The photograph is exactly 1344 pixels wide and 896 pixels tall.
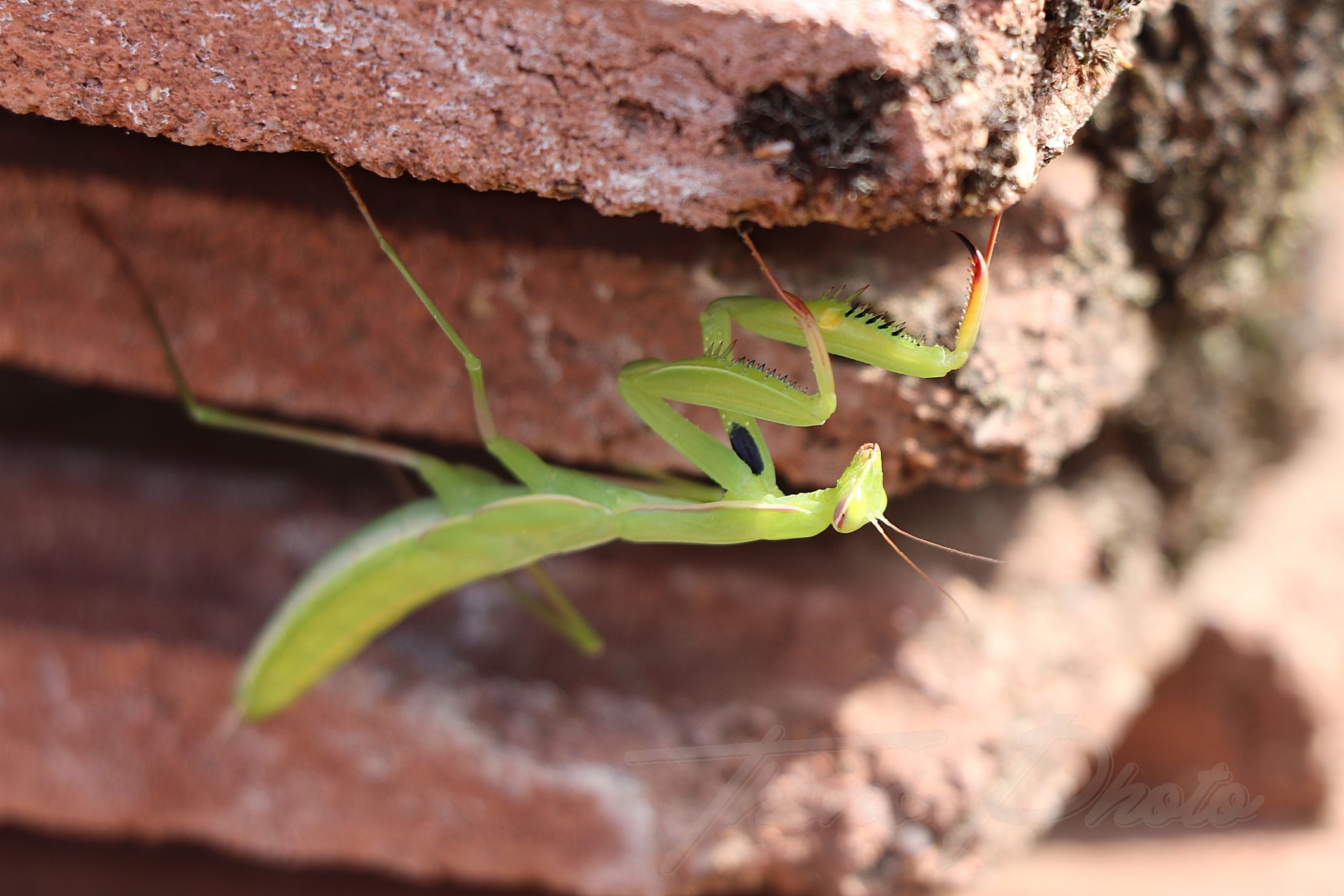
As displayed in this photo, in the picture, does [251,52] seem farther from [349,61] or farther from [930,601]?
[930,601]

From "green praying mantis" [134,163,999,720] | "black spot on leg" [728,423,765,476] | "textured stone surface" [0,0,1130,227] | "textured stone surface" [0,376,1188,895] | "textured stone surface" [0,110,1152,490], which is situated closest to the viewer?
"textured stone surface" [0,0,1130,227]

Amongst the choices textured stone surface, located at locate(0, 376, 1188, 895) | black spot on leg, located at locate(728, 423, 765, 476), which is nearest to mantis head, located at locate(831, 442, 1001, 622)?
black spot on leg, located at locate(728, 423, 765, 476)

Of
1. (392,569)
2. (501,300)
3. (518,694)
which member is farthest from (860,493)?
(518,694)

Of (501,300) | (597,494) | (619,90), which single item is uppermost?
(501,300)

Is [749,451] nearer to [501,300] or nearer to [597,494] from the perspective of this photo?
[597,494]

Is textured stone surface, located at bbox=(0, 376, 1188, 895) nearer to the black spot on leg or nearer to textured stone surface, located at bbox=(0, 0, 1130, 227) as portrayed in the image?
the black spot on leg

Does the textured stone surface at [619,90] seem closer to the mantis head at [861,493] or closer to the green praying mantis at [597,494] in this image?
the green praying mantis at [597,494]

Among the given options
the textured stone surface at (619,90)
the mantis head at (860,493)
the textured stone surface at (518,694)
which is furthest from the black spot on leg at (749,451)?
the textured stone surface at (518,694)
